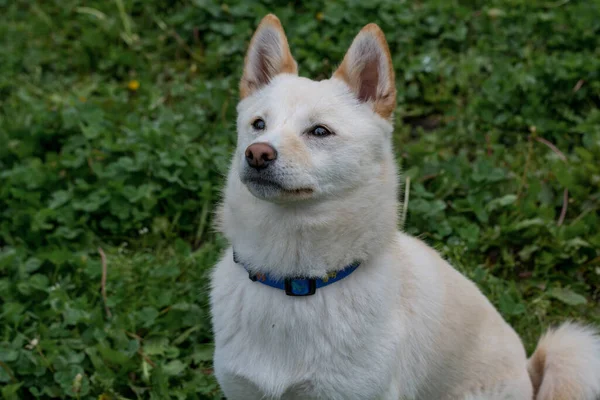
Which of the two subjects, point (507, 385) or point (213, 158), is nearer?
point (507, 385)

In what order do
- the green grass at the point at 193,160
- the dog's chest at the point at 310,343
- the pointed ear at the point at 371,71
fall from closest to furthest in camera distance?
the dog's chest at the point at 310,343 → the pointed ear at the point at 371,71 → the green grass at the point at 193,160

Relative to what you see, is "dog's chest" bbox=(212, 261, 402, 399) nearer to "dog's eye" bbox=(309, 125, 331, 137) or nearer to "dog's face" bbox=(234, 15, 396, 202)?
"dog's face" bbox=(234, 15, 396, 202)

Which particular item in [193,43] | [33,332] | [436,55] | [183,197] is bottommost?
[33,332]

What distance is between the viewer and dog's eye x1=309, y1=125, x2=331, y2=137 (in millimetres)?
2820

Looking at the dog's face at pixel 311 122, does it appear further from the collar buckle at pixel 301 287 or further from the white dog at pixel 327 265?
the collar buckle at pixel 301 287

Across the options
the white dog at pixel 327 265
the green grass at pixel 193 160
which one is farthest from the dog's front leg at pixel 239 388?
the green grass at pixel 193 160

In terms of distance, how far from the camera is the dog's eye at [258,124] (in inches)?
114

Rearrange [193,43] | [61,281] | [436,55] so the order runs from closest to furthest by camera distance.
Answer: [61,281] < [436,55] < [193,43]

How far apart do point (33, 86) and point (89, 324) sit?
246 centimetres

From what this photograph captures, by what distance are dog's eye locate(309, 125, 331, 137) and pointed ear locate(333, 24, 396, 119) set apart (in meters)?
0.24

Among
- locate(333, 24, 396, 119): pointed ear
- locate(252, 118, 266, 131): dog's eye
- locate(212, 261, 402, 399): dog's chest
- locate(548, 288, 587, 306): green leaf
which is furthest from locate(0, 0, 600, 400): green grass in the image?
locate(333, 24, 396, 119): pointed ear

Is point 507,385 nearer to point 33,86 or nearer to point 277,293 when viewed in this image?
point 277,293

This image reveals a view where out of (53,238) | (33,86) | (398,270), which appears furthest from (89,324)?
(33,86)

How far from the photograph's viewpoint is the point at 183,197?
448 centimetres
